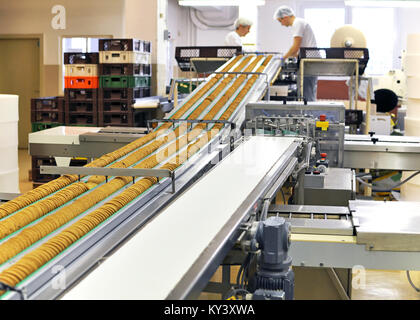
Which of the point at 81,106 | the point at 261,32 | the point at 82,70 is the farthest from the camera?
the point at 261,32

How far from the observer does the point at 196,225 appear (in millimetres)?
1632

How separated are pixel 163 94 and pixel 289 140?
487 centimetres

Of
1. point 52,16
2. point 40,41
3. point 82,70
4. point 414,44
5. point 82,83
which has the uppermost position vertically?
point 52,16

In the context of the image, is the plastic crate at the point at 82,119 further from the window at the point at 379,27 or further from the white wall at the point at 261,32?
the window at the point at 379,27

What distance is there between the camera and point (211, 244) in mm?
1475

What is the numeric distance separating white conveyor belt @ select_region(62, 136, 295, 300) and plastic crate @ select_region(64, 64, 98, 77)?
4.72 meters

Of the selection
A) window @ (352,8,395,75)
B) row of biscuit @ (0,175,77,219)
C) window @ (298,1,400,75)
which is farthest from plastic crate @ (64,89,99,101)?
window @ (352,8,395,75)

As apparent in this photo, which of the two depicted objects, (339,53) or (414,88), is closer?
(414,88)

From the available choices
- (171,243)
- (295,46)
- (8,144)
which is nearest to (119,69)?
(295,46)

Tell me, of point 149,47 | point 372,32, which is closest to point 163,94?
point 149,47

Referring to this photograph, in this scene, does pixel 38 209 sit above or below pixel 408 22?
below

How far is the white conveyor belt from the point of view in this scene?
4.05 ft

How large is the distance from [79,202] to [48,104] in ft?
16.8

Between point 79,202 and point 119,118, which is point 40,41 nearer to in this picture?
point 119,118
